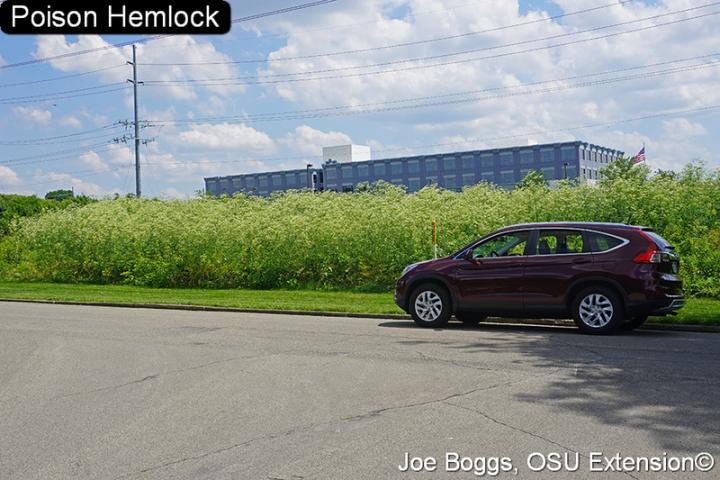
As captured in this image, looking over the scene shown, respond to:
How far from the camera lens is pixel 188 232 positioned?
31969mm

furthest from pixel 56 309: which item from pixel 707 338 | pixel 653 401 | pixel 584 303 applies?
pixel 653 401

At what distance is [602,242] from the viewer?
1395cm

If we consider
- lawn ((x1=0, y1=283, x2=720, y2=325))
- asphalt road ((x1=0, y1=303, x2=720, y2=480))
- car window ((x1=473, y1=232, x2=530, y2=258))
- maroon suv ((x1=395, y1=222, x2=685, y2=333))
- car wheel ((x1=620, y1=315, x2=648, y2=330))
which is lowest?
asphalt road ((x1=0, y1=303, x2=720, y2=480))

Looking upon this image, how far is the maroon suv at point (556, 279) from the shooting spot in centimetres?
1359

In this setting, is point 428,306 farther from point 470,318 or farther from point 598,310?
point 598,310

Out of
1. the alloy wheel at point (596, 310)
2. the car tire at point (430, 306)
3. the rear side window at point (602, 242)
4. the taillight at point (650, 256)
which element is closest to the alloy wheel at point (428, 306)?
the car tire at point (430, 306)

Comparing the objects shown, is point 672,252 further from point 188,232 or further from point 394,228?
point 188,232

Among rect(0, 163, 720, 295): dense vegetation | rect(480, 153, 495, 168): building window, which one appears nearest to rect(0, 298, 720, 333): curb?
rect(0, 163, 720, 295): dense vegetation

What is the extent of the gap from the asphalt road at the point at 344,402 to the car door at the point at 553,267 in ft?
1.72

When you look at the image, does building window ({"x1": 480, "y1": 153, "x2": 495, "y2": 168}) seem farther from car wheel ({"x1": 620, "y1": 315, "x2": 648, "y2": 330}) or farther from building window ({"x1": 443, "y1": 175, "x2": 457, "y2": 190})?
car wheel ({"x1": 620, "y1": 315, "x2": 648, "y2": 330})

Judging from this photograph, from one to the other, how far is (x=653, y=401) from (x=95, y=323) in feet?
41.6

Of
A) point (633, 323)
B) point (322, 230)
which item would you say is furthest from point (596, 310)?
point (322, 230)

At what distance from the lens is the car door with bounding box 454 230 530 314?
14539 mm

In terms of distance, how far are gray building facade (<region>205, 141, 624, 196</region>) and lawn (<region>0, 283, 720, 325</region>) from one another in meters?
70.6
